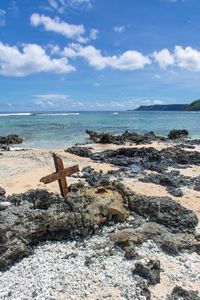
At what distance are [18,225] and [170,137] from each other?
31158mm

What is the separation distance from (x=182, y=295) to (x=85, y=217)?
2.71 metres

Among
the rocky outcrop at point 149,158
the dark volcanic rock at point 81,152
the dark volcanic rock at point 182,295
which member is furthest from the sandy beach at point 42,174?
the dark volcanic rock at point 182,295

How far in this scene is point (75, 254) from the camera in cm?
840

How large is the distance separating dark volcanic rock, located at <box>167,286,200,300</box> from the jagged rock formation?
1398mm

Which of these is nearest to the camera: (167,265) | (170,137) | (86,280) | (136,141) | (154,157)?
(86,280)

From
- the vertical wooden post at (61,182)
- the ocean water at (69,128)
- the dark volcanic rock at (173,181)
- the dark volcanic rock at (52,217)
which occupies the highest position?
the vertical wooden post at (61,182)

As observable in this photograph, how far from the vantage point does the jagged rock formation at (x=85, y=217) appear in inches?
337

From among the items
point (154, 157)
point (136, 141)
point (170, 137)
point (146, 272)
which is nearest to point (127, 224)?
point (146, 272)

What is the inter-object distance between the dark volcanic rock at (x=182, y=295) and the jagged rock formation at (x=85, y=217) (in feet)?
4.59

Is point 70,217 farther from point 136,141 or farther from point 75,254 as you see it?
point 136,141

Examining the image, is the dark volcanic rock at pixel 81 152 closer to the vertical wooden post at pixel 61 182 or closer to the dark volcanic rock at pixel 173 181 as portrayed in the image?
the dark volcanic rock at pixel 173 181

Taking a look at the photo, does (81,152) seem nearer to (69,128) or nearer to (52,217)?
(52,217)

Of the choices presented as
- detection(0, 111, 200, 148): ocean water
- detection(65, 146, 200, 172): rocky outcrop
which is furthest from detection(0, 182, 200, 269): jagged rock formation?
detection(0, 111, 200, 148): ocean water

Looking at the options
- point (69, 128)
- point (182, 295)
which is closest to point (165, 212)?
point (182, 295)
